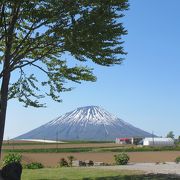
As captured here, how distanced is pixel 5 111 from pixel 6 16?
12.5ft

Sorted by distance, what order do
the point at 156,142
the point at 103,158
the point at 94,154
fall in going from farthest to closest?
the point at 156,142, the point at 94,154, the point at 103,158

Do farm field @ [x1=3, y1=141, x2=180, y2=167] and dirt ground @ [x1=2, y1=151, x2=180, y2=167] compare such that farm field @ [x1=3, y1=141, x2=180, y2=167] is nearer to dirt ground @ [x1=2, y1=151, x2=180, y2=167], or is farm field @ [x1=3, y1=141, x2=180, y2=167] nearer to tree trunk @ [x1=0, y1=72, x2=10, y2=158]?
dirt ground @ [x1=2, y1=151, x2=180, y2=167]

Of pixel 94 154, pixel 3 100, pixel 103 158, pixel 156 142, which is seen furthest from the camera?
pixel 156 142

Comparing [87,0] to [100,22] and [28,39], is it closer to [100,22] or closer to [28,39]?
[100,22]

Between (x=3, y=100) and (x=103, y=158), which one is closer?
(x=3, y=100)

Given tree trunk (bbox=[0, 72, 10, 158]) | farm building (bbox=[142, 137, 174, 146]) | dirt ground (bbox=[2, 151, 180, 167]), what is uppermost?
farm building (bbox=[142, 137, 174, 146])

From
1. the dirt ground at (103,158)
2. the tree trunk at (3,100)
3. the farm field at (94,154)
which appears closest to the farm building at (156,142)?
the farm field at (94,154)

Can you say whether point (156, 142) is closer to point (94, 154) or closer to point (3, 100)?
point (94, 154)

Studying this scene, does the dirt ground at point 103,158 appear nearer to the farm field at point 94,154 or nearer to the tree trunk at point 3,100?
the farm field at point 94,154

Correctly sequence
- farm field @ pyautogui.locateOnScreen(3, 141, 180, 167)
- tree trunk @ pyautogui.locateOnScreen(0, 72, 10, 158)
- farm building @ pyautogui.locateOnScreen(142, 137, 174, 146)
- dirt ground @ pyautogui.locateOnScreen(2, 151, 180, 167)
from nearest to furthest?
tree trunk @ pyautogui.locateOnScreen(0, 72, 10, 158)
dirt ground @ pyautogui.locateOnScreen(2, 151, 180, 167)
farm field @ pyautogui.locateOnScreen(3, 141, 180, 167)
farm building @ pyautogui.locateOnScreen(142, 137, 174, 146)

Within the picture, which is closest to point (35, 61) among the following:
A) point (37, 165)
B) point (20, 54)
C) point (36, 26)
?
point (20, 54)

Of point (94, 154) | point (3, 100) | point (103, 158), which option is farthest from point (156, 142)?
point (3, 100)

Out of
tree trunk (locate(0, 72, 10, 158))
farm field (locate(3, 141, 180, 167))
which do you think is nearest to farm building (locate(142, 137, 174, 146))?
farm field (locate(3, 141, 180, 167))

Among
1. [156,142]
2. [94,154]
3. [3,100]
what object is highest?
[156,142]
